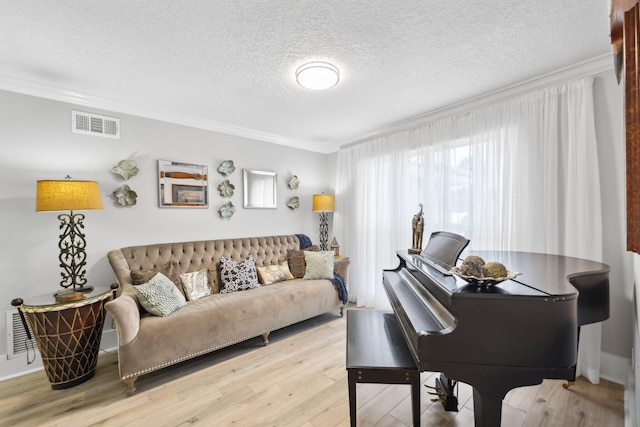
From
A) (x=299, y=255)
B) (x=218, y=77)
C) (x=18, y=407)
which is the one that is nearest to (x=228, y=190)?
(x=299, y=255)

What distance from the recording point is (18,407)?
1.98 metres

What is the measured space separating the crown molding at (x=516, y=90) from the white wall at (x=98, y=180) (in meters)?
2.24

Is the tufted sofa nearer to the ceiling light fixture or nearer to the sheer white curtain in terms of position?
the sheer white curtain

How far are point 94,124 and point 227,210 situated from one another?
5.41ft

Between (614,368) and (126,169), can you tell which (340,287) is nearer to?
(614,368)

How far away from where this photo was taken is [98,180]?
2.83 metres

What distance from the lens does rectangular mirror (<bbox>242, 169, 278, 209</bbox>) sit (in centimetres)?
393

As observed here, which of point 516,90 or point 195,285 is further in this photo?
point 195,285

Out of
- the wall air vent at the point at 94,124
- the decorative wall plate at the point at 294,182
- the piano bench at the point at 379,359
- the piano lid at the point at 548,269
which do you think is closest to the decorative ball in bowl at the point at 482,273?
the piano lid at the point at 548,269

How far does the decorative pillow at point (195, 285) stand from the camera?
286cm

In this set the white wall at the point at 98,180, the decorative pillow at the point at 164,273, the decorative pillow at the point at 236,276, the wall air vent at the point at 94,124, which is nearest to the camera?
the white wall at the point at 98,180

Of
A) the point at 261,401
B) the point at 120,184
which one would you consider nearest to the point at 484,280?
the point at 261,401

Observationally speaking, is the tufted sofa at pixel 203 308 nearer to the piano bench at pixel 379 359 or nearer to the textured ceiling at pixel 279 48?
the piano bench at pixel 379 359

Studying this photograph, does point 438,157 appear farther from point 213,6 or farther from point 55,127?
point 55,127
